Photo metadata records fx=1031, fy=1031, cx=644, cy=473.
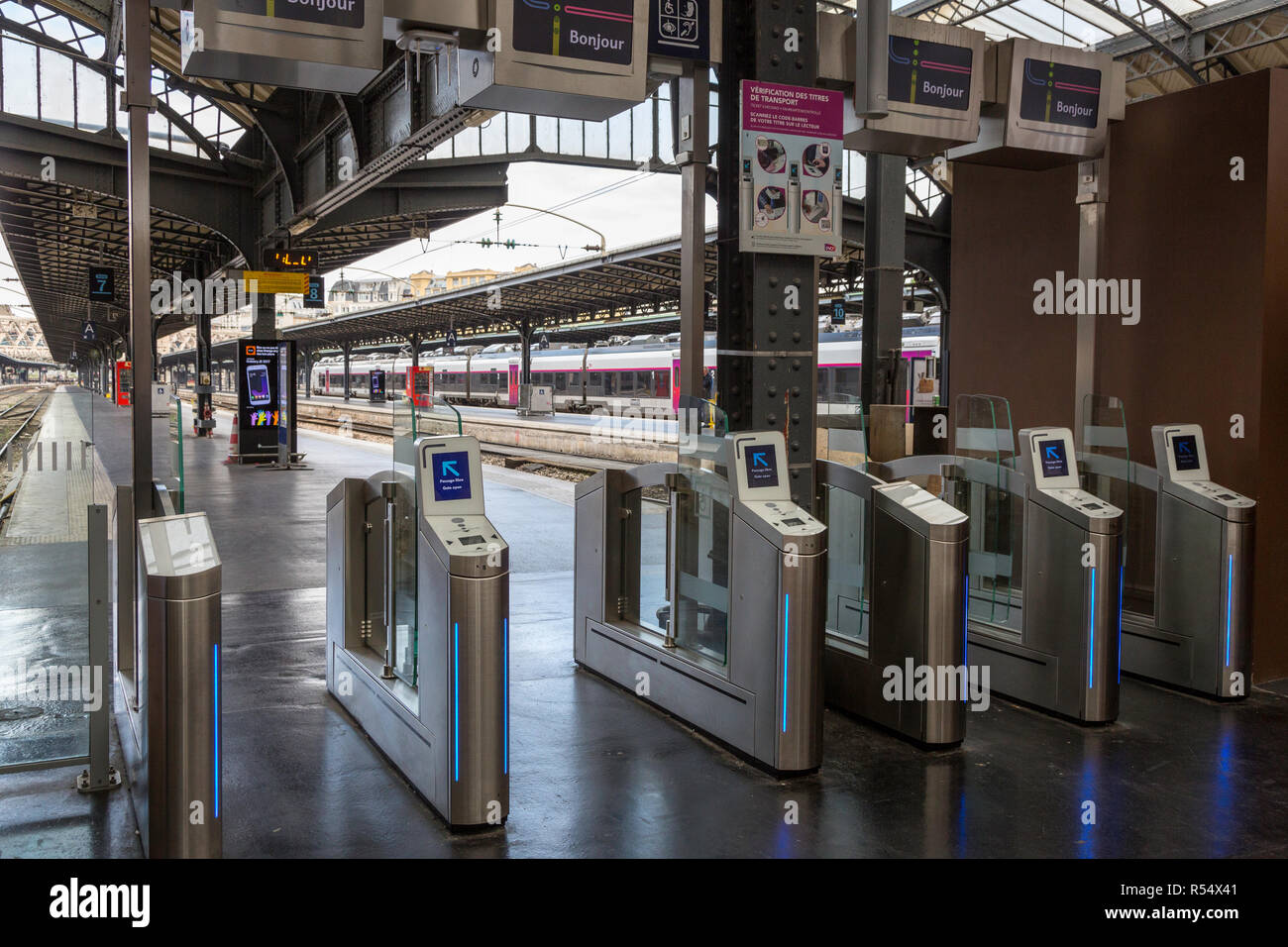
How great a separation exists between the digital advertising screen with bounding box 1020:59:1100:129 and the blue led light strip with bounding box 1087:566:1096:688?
9.41ft

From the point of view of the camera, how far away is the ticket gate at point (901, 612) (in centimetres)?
477

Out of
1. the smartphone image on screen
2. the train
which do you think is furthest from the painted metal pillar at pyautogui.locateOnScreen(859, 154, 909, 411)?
the smartphone image on screen

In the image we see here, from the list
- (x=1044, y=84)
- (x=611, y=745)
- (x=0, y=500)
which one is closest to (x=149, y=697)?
(x=611, y=745)

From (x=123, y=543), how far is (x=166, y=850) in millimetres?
1747

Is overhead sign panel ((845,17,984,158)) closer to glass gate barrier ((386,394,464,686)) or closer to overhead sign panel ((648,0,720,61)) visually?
overhead sign panel ((648,0,720,61))

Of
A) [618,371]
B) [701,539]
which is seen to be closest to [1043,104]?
[701,539]

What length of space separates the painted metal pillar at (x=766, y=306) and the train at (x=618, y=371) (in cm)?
1248

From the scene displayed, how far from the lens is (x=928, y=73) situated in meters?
5.86

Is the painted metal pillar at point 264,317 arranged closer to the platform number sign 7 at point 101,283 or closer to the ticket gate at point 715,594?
the platform number sign 7 at point 101,283

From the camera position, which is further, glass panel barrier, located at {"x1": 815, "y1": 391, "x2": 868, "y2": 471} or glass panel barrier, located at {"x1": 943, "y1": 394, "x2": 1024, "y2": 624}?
glass panel barrier, located at {"x1": 815, "y1": 391, "x2": 868, "y2": 471}

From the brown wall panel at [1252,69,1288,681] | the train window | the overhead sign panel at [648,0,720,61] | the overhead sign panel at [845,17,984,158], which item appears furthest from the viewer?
the train window

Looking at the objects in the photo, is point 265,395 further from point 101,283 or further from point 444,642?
point 444,642

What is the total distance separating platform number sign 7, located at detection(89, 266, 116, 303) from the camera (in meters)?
18.7

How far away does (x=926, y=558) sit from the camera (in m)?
4.78
